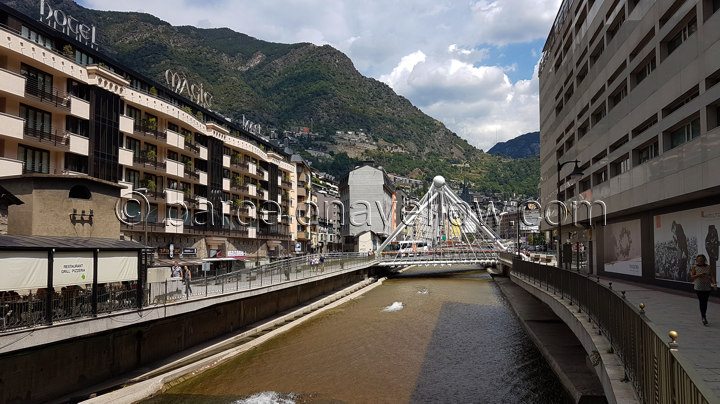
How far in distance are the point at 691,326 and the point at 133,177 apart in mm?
37667

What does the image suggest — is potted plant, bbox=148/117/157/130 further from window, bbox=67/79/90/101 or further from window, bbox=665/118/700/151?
window, bbox=665/118/700/151

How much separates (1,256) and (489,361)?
1874 centimetres

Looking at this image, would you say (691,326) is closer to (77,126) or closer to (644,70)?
(644,70)

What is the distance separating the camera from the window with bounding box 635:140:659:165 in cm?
2511

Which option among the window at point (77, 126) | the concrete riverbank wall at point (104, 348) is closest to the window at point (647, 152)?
the concrete riverbank wall at point (104, 348)

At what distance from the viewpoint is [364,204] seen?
114938mm

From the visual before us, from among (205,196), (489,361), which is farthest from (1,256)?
(205,196)

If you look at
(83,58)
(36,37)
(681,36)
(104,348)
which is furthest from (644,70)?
(83,58)

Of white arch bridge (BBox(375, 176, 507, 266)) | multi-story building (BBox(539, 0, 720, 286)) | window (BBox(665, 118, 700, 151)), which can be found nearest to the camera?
multi-story building (BBox(539, 0, 720, 286))

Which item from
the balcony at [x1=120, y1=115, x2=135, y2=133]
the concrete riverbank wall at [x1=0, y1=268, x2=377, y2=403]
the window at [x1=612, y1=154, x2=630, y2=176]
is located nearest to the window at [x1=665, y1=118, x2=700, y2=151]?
the window at [x1=612, y1=154, x2=630, y2=176]

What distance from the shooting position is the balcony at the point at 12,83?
25031mm

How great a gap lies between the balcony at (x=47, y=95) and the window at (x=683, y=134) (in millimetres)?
34412

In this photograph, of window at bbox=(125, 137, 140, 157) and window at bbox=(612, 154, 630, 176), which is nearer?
window at bbox=(612, 154, 630, 176)

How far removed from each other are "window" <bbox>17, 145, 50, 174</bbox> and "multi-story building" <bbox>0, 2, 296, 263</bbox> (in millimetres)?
64
